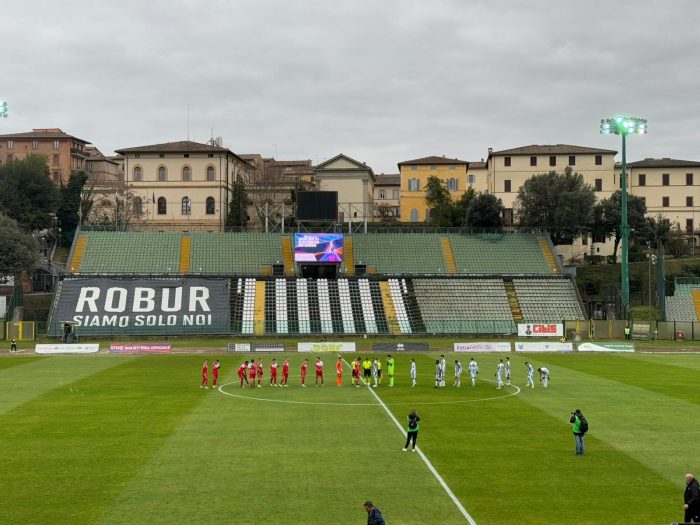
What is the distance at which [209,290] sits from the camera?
8450 cm

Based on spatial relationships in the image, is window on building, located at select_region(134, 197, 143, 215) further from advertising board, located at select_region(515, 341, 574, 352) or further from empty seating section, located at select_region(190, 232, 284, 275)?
advertising board, located at select_region(515, 341, 574, 352)

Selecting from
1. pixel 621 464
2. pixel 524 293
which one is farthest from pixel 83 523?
pixel 524 293

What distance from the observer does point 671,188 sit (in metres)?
122

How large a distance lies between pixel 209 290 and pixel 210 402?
49099 mm

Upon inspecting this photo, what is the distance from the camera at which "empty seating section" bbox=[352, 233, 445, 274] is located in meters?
92.2

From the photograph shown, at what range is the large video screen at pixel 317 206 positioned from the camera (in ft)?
302

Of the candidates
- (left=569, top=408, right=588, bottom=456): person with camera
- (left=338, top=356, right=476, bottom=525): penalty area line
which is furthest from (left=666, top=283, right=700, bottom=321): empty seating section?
(left=569, top=408, right=588, bottom=456): person with camera

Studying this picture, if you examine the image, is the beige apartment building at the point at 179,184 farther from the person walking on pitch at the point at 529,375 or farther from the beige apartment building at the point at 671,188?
the person walking on pitch at the point at 529,375

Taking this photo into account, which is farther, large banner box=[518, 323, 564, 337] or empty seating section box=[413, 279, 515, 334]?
empty seating section box=[413, 279, 515, 334]

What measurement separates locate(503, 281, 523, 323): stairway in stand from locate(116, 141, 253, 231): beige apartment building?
49.0 m

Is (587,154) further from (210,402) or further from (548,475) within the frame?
(548,475)

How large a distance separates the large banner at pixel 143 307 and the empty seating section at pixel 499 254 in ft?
99.6

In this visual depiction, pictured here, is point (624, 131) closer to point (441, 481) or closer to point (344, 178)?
point (344, 178)

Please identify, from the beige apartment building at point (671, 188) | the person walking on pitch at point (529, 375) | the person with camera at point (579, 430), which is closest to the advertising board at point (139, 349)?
the person walking on pitch at point (529, 375)
